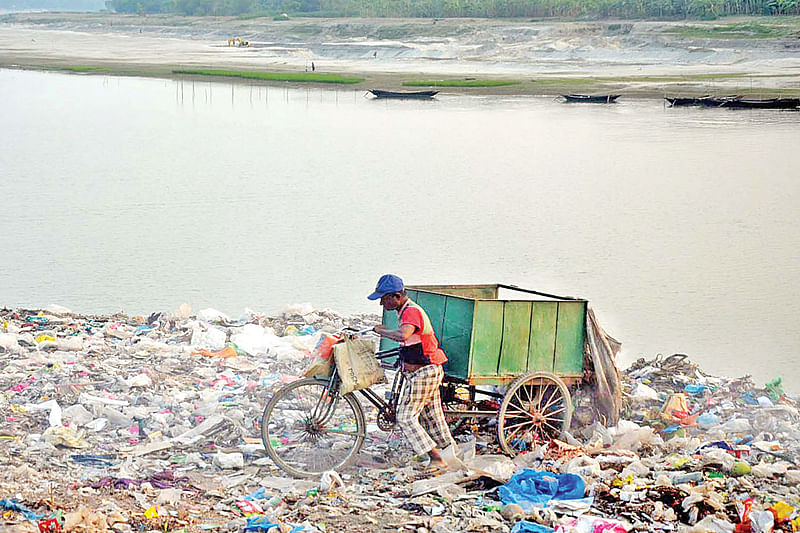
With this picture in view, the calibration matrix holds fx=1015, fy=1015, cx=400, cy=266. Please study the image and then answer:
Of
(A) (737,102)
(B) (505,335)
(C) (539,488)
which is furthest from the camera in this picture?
(A) (737,102)

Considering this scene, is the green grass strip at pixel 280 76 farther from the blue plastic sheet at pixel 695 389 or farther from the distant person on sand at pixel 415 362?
the distant person on sand at pixel 415 362

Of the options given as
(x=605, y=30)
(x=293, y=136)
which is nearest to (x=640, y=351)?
(x=293, y=136)

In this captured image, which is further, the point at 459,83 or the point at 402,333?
the point at 459,83

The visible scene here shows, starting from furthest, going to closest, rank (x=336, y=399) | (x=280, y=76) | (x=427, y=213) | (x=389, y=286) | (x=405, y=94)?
(x=280, y=76), (x=405, y=94), (x=427, y=213), (x=336, y=399), (x=389, y=286)

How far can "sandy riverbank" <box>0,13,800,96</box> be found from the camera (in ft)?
152

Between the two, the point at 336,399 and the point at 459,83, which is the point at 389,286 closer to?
the point at 336,399

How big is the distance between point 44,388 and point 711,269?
10304 millimetres

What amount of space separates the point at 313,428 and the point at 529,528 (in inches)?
63.5

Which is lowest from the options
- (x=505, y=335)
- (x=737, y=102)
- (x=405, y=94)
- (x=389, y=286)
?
(x=505, y=335)

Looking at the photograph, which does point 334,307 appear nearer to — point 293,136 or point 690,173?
point 690,173

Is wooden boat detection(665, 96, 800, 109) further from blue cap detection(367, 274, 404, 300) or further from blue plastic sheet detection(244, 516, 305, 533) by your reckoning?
blue plastic sheet detection(244, 516, 305, 533)

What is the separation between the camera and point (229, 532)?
5480 millimetres

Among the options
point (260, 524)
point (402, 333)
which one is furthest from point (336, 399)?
point (260, 524)

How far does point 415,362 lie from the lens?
20.8ft
